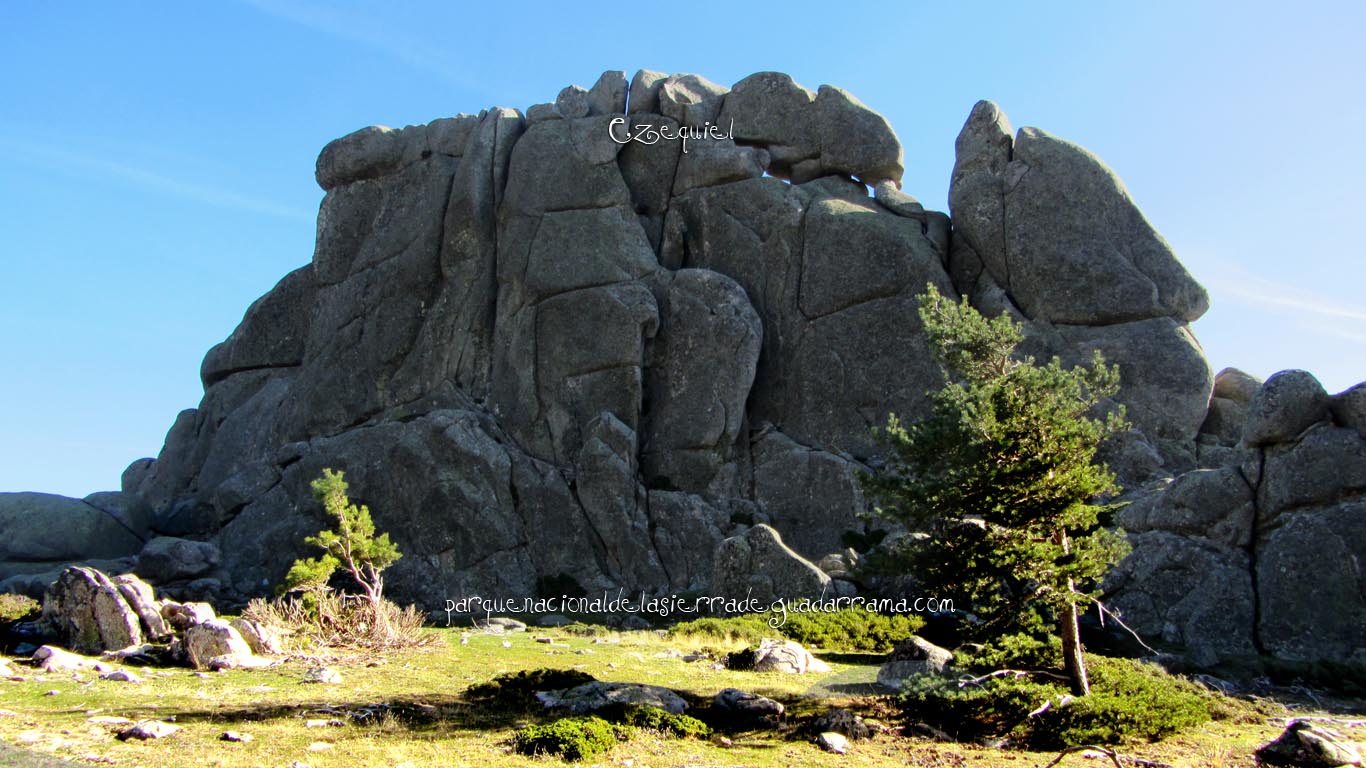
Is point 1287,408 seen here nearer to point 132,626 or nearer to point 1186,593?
point 1186,593

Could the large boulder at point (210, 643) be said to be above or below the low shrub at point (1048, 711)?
above

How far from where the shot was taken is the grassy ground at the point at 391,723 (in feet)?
55.2

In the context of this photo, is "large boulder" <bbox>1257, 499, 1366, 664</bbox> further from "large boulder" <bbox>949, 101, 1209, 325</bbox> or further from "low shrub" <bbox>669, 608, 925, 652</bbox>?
"large boulder" <bbox>949, 101, 1209, 325</bbox>

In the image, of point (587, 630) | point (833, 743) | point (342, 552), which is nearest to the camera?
point (833, 743)

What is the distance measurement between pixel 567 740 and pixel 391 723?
12.4 feet

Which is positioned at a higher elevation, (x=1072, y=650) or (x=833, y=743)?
(x=1072, y=650)

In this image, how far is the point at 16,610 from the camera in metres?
31.6

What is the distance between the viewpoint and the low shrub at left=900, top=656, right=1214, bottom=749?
19.6 metres

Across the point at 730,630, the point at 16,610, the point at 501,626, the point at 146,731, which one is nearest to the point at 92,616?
the point at 16,610

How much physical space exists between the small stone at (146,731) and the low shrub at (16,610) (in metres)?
15.3

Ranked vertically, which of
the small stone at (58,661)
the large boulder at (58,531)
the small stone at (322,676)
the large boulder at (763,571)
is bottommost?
the small stone at (322,676)

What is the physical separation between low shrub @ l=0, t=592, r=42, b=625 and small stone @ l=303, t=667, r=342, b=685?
1147 centimetres

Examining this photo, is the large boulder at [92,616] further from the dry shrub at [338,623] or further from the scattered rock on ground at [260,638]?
the dry shrub at [338,623]

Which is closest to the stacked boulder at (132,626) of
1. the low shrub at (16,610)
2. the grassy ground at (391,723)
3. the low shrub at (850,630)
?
the grassy ground at (391,723)
